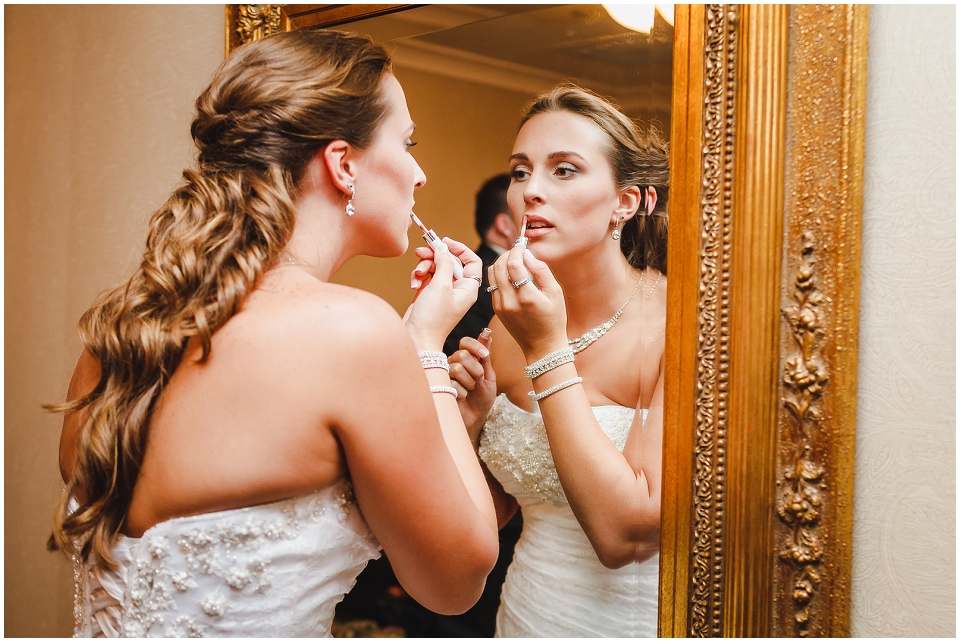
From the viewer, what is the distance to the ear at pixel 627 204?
3.86ft

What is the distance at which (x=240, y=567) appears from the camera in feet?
3.09

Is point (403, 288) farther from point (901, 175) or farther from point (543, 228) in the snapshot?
point (901, 175)

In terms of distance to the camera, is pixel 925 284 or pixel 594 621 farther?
pixel 594 621

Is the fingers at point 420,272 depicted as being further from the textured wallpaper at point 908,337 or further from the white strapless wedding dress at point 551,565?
the textured wallpaper at point 908,337

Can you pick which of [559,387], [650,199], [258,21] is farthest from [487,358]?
[258,21]

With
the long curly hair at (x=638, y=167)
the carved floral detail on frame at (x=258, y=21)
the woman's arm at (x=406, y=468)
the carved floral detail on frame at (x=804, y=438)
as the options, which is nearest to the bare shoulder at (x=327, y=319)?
the woman's arm at (x=406, y=468)

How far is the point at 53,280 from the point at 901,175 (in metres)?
1.86

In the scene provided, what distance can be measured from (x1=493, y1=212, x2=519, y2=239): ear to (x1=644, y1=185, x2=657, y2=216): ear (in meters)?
0.22

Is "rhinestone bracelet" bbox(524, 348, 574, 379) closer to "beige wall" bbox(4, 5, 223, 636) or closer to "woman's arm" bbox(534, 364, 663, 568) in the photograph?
"woman's arm" bbox(534, 364, 663, 568)

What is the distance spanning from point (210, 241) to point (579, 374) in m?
0.58

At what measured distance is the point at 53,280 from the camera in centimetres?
189

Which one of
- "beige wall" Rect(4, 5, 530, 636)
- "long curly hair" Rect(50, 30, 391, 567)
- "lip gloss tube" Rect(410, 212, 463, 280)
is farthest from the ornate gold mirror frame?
"beige wall" Rect(4, 5, 530, 636)

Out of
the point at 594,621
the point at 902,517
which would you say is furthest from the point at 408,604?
the point at 902,517

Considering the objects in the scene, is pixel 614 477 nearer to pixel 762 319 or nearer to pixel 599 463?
pixel 599 463
